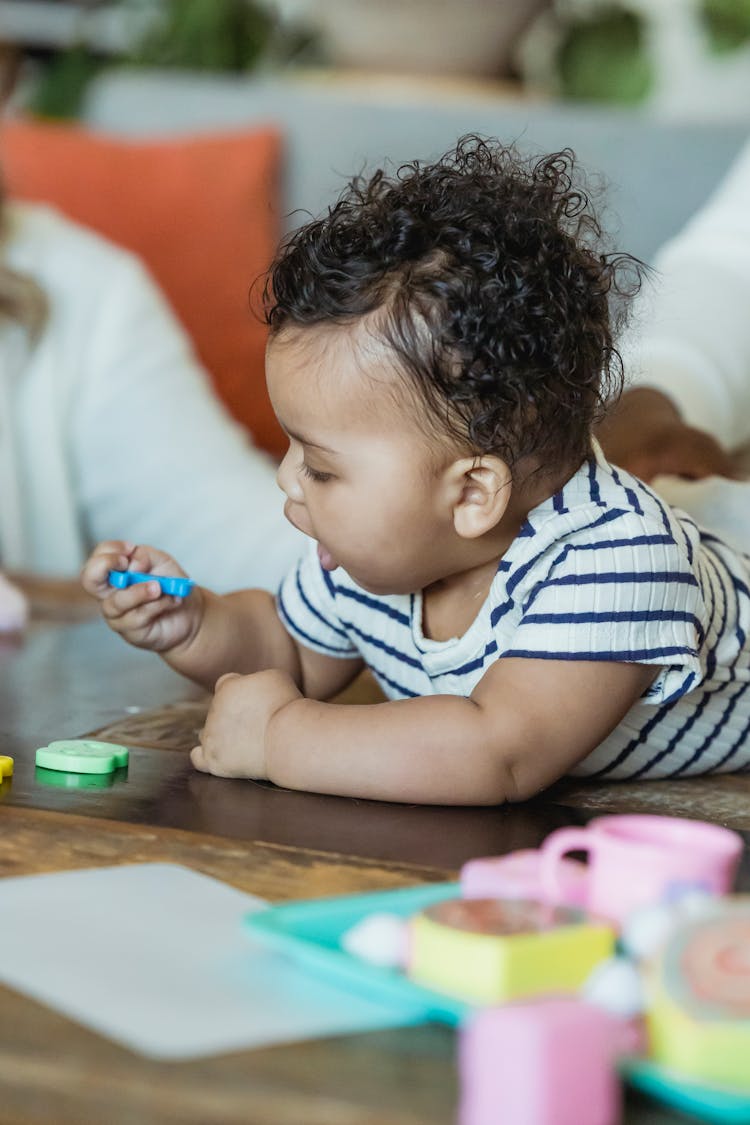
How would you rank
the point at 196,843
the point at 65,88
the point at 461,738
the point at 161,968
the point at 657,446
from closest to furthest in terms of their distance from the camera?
the point at 161,968 < the point at 196,843 < the point at 461,738 < the point at 657,446 < the point at 65,88

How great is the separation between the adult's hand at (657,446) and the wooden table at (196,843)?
371 millimetres

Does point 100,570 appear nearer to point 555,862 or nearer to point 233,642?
point 233,642

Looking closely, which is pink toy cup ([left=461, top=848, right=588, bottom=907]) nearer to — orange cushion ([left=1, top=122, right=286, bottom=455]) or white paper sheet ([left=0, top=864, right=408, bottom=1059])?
white paper sheet ([left=0, top=864, right=408, bottom=1059])

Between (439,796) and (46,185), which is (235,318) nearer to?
(46,185)

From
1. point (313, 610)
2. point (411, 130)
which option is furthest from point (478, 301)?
point (411, 130)

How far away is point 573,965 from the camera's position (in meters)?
0.51

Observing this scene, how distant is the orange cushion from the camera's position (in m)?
2.26

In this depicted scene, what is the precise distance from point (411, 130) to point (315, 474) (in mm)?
1524

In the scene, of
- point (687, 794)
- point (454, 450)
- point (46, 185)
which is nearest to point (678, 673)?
point (687, 794)

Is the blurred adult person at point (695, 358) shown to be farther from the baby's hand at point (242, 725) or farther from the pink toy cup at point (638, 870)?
the pink toy cup at point (638, 870)

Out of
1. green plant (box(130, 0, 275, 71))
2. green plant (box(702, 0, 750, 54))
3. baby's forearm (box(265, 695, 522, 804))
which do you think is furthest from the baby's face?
green plant (box(702, 0, 750, 54))

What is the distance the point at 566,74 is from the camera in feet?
9.28

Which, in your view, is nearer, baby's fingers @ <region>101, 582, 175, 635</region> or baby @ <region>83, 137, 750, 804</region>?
baby @ <region>83, 137, 750, 804</region>

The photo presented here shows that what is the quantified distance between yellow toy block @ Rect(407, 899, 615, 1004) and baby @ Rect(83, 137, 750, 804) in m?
0.29
